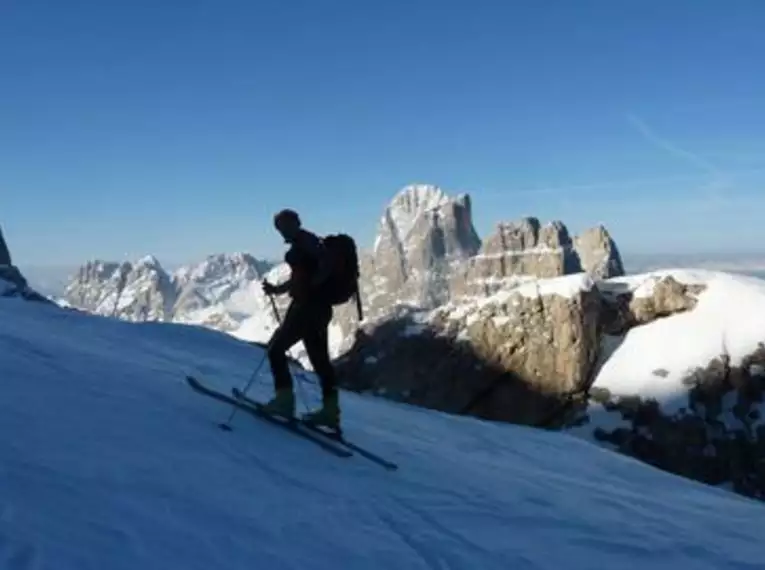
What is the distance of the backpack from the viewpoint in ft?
35.1

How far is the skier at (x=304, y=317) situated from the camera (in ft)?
35.2

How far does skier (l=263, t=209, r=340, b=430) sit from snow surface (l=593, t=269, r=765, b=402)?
179 feet

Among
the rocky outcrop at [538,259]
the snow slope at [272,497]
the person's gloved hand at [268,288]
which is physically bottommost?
the snow slope at [272,497]

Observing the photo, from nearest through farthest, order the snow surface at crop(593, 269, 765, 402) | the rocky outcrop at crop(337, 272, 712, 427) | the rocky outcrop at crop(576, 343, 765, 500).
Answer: the rocky outcrop at crop(576, 343, 765, 500) → the snow surface at crop(593, 269, 765, 402) → the rocky outcrop at crop(337, 272, 712, 427)

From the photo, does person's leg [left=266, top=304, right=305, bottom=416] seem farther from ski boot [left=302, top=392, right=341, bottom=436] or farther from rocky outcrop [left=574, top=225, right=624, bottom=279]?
rocky outcrop [left=574, top=225, right=624, bottom=279]

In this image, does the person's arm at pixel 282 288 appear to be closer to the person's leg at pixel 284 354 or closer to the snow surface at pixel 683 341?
the person's leg at pixel 284 354

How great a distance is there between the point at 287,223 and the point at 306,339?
1.73m

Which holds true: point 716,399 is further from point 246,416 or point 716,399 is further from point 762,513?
point 246,416

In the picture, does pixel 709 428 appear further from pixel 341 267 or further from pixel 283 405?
pixel 341 267

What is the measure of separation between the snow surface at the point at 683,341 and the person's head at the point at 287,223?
55831 millimetres

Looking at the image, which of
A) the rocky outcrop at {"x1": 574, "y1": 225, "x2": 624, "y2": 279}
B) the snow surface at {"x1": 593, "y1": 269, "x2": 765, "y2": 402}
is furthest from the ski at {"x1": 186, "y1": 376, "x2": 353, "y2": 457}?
the rocky outcrop at {"x1": 574, "y1": 225, "x2": 624, "y2": 279}

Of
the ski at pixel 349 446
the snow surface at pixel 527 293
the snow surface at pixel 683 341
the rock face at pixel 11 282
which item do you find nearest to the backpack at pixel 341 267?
the ski at pixel 349 446

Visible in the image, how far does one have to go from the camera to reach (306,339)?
36.9 ft

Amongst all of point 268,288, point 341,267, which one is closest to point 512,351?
point 268,288
